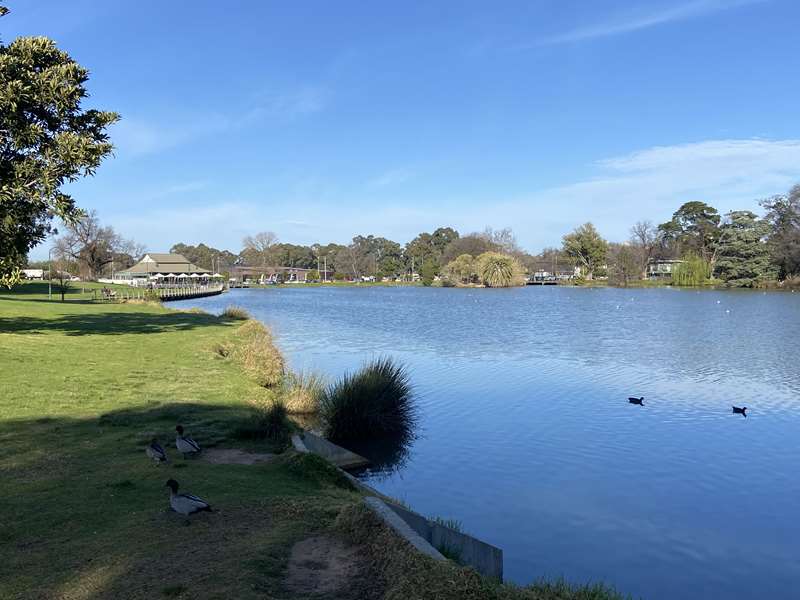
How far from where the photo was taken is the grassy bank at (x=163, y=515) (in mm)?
5129

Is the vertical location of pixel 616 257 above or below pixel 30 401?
above

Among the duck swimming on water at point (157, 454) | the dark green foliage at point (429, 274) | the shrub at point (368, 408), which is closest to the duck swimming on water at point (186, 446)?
the duck swimming on water at point (157, 454)

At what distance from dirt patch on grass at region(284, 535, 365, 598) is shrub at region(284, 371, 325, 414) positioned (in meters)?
9.93

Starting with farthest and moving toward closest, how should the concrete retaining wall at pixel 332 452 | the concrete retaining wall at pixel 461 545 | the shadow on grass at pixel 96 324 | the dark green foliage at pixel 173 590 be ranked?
1. the shadow on grass at pixel 96 324
2. the concrete retaining wall at pixel 332 452
3. the concrete retaining wall at pixel 461 545
4. the dark green foliage at pixel 173 590

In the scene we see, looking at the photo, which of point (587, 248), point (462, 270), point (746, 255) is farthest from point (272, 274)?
point (746, 255)

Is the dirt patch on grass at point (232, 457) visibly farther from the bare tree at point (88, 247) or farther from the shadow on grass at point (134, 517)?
the bare tree at point (88, 247)

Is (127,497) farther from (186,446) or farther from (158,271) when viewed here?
(158,271)

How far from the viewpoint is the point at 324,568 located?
5.68 metres

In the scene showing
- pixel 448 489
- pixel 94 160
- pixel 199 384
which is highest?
pixel 94 160

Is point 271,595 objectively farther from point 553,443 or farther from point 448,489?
point 553,443

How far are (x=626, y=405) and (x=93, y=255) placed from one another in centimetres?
11890

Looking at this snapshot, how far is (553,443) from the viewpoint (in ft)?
48.9

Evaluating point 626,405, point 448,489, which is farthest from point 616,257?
point 448,489

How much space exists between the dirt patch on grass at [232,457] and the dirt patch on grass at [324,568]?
3.44 metres
